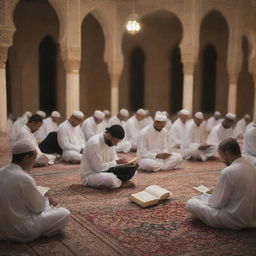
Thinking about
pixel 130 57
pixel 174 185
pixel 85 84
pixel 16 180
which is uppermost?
Result: pixel 130 57

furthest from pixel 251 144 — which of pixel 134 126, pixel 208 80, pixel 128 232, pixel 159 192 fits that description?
pixel 208 80

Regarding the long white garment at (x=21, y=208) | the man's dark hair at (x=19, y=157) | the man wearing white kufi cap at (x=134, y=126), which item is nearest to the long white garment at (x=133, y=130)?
the man wearing white kufi cap at (x=134, y=126)

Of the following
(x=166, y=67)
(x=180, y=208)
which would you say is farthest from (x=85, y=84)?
(x=180, y=208)

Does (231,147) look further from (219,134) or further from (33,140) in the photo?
(219,134)

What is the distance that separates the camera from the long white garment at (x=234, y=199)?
3.03 meters

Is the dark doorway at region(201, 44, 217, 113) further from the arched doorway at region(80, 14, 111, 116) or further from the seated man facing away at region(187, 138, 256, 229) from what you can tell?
the seated man facing away at region(187, 138, 256, 229)

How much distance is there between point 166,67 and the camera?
14844mm

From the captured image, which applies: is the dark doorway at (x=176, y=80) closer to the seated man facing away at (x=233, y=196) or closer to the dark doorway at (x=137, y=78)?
the dark doorway at (x=137, y=78)

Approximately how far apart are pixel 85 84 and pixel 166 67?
11.8 ft

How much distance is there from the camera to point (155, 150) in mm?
6105

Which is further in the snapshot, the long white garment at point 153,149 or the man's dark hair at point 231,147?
the long white garment at point 153,149

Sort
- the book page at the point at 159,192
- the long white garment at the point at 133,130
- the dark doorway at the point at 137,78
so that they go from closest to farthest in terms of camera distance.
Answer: the book page at the point at 159,192 → the long white garment at the point at 133,130 → the dark doorway at the point at 137,78

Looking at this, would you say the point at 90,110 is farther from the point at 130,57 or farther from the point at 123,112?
the point at 123,112

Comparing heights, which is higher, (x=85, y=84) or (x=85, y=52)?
(x=85, y=52)
